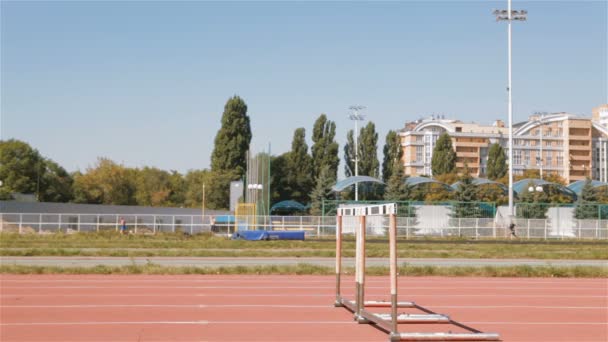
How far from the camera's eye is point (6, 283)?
1564cm

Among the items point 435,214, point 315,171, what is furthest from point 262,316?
point 315,171

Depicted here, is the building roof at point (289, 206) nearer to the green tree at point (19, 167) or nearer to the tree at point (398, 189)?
the tree at point (398, 189)

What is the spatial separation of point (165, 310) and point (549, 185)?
60.1m

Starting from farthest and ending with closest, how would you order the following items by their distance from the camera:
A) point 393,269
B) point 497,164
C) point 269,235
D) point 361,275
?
point 497,164 → point 269,235 → point 361,275 → point 393,269

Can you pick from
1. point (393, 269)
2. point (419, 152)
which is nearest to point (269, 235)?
point (393, 269)

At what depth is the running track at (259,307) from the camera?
9531mm

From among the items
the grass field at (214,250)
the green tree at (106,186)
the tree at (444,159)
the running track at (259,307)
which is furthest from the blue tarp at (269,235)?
the tree at (444,159)

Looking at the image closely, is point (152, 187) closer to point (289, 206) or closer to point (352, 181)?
point (289, 206)

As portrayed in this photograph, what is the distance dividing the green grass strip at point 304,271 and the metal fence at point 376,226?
76.6 ft

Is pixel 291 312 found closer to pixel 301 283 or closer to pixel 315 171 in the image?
pixel 301 283

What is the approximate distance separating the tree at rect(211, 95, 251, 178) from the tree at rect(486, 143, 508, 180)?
41.4 meters

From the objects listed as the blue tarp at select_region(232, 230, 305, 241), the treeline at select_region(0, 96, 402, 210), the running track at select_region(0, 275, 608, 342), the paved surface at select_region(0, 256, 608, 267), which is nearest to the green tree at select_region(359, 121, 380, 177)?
the treeline at select_region(0, 96, 402, 210)

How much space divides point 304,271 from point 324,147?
225 feet

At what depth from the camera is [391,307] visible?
9.66 meters
